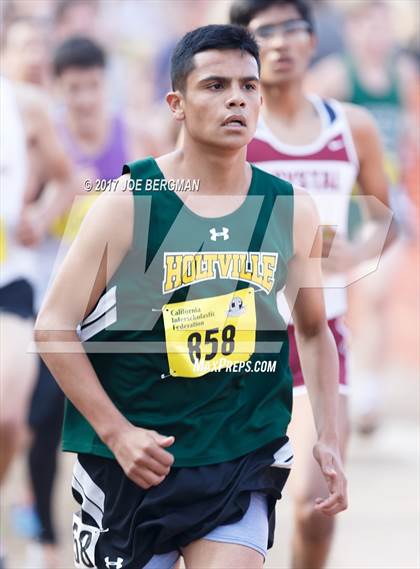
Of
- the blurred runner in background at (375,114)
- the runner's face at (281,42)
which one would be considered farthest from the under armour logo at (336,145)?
the blurred runner in background at (375,114)

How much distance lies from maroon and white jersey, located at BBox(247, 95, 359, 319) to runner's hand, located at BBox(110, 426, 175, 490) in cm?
178

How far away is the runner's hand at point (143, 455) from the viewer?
3.52 metres

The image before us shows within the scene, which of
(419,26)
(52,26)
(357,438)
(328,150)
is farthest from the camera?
(419,26)

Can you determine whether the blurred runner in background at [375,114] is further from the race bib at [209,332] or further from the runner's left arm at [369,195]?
the race bib at [209,332]

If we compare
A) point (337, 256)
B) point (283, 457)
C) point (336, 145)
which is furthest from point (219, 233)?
point (336, 145)

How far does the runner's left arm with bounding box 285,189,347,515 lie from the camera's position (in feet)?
13.0

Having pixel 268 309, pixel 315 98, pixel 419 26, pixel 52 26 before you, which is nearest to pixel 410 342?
pixel 419 26

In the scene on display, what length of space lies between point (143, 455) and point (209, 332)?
17.0 inches

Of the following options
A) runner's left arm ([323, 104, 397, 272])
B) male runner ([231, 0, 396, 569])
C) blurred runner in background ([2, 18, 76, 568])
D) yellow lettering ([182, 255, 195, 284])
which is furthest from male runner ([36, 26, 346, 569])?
blurred runner in background ([2, 18, 76, 568])

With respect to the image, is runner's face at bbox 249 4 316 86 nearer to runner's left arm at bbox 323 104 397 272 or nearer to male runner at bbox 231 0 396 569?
male runner at bbox 231 0 396 569

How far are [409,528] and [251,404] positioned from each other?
2.98 meters

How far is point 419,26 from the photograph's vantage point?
44.0ft

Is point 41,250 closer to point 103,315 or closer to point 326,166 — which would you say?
point 326,166

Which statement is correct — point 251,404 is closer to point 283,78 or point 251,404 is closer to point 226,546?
point 226,546
